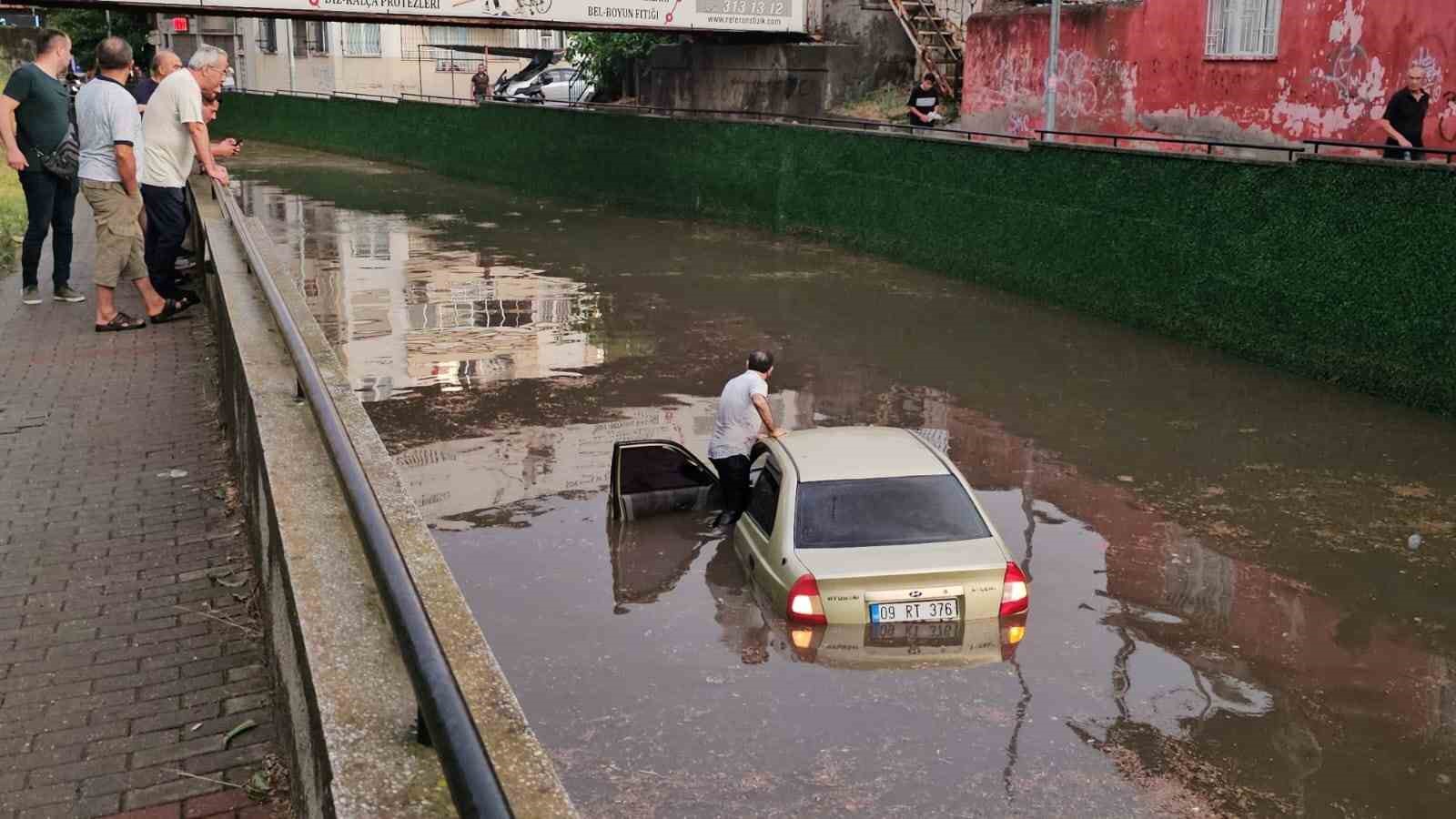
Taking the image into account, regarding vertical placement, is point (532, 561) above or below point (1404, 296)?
below

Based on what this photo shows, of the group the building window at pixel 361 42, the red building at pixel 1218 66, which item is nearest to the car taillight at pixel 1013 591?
the red building at pixel 1218 66

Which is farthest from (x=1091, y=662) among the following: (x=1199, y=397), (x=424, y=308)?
(x=424, y=308)

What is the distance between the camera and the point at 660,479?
1050 cm

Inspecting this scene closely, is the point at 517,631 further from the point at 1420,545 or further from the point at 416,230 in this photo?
the point at 416,230

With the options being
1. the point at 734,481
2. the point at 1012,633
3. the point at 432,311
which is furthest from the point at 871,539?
the point at 432,311

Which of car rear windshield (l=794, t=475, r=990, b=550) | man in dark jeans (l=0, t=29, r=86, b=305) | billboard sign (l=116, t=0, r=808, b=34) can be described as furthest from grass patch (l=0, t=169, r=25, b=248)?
car rear windshield (l=794, t=475, r=990, b=550)

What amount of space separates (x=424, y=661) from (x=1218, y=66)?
65.6 ft

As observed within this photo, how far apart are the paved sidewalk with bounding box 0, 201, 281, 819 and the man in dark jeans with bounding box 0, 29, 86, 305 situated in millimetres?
1959

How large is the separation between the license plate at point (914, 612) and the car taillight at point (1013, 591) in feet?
0.92

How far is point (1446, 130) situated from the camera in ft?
56.4

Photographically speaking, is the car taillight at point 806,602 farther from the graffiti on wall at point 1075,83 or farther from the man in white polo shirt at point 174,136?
the graffiti on wall at point 1075,83

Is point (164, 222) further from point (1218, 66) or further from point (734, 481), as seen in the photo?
point (1218, 66)

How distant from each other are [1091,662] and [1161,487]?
3.27 metres

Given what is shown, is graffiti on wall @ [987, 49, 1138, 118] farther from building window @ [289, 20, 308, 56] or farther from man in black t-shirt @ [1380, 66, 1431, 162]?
building window @ [289, 20, 308, 56]
